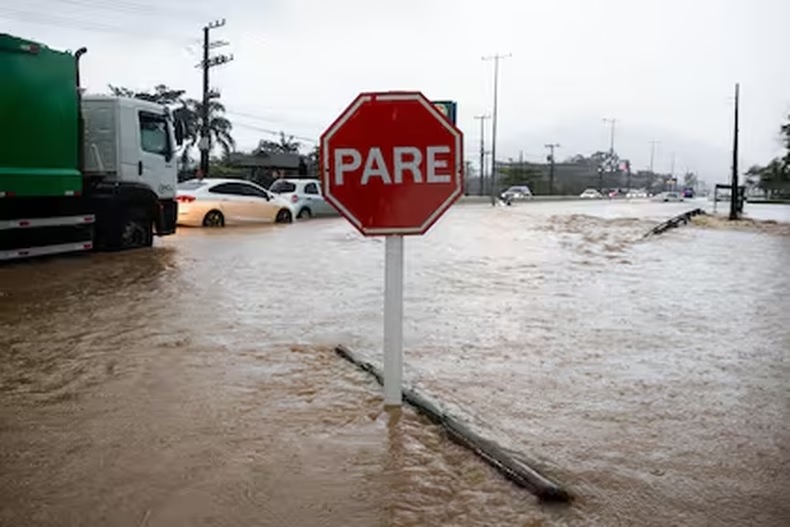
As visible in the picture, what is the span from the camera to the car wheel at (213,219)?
18.8 meters

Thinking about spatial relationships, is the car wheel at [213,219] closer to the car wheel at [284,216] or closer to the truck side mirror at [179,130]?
the car wheel at [284,216]

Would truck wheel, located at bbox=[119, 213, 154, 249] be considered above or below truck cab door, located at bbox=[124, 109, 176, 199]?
below

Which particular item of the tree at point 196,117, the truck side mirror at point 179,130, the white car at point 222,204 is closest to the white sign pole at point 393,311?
the truck side mirror at point 179,130

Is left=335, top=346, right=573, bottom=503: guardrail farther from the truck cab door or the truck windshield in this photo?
the truck windshield

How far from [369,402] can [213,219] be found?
15373mm

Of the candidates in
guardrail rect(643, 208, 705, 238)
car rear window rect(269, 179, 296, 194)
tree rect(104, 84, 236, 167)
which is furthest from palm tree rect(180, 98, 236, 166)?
guardrail rect(643, 208, 705, 238)

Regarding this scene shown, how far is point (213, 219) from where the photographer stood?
62.3 ft

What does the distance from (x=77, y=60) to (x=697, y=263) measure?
11850mm

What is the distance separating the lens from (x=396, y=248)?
13.7 ft

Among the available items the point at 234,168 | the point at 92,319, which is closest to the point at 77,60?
the point at 92,319

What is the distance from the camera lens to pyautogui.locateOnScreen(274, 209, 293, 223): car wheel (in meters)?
21.6

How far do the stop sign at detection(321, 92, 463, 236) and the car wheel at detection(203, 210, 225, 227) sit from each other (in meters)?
15.4

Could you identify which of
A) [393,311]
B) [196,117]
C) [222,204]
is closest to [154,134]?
[222,204]

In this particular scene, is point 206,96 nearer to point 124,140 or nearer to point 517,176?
point 124,140
